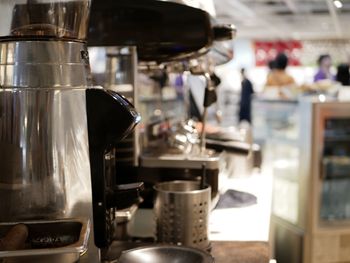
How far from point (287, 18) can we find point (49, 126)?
23.0ft

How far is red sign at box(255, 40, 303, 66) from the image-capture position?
34.2ft

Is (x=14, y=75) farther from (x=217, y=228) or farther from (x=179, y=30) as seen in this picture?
(x=217, y=228)

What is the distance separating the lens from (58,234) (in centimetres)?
75

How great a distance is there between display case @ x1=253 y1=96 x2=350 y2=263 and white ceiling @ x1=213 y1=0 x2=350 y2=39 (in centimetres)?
179

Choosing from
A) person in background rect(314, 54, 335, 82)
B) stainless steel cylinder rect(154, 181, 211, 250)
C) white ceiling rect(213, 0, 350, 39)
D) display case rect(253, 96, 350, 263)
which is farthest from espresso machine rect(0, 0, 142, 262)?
person in background rect(314, 54, 335, 82)

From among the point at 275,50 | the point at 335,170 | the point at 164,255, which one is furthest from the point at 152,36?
the point at 275,50

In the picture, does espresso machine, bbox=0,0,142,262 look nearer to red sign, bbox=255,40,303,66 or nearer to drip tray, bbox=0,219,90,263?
drip tray, bbox=0,219,90,263

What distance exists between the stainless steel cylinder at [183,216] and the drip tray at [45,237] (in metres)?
0.32

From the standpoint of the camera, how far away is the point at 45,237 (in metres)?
0.74

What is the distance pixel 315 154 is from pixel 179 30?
1.65m

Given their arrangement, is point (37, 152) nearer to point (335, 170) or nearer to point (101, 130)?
point (101, 130)

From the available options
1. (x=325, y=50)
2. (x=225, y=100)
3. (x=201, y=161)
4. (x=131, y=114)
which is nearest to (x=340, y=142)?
(x=201, y=161)

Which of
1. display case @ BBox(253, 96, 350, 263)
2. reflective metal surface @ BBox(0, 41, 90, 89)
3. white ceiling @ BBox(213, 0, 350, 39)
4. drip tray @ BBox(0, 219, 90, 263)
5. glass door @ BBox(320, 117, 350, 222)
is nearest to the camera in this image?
drip tray @ BBox(0, 219, 90, 263)

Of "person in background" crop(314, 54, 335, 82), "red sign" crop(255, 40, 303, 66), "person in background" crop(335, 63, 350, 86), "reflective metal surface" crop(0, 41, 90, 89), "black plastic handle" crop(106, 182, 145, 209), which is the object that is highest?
"red sign" crop(255, 40, 303, 66)
